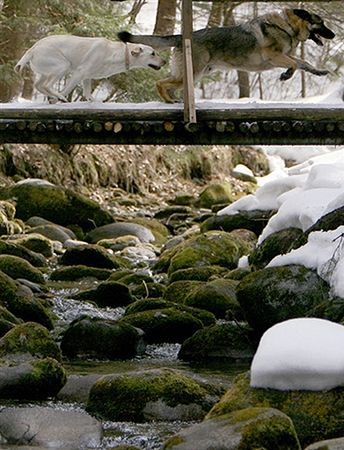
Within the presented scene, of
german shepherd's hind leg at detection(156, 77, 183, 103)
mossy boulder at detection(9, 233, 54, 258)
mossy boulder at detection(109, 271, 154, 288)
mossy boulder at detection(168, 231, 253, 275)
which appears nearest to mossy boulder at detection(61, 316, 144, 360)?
german shepherd's hind leg at detection(156, 77, 183, 103)

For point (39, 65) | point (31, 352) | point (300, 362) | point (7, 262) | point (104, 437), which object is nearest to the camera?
point (300, 362)

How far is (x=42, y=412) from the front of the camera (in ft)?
20.5

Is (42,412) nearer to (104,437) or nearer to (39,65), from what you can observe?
(104,437)

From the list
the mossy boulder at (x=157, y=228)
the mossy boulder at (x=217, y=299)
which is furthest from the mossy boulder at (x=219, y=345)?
the mossy boulder at (x=157, y=228)

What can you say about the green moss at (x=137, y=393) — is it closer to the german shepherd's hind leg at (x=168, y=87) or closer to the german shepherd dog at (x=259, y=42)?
the german shepherd's hind leg at (x=168, y=87)

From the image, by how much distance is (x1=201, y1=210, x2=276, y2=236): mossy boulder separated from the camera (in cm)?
1648

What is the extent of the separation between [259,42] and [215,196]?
11298mm

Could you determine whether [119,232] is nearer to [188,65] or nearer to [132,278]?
[132,278]

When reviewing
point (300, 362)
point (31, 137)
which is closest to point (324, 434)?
point (300, 362)

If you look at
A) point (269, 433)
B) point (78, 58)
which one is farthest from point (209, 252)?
point (269, 433)

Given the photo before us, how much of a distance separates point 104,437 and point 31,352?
1.87m

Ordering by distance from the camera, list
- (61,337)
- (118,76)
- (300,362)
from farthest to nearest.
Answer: (118,76)
(61,337)
(300,362)

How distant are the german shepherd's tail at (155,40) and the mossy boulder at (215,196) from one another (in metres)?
11.5

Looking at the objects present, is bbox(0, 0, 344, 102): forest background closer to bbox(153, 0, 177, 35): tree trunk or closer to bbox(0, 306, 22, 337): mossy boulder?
bbox(153, 0, 177, 35): tree trunk
